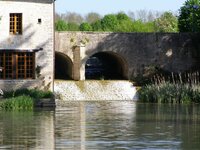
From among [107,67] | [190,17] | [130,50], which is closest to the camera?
[130,50]

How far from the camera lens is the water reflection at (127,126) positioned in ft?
74.7

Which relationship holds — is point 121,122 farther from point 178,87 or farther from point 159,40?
point 159,40

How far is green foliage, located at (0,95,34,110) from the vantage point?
3544 centimetres

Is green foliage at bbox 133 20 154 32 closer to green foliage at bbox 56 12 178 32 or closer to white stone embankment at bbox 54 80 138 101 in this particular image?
green foliage at bbox 56 12 178 32

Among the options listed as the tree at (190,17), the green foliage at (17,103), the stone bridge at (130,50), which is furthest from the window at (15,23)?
the tree at (190,17)

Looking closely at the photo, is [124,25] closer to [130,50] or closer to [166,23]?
[166,23]

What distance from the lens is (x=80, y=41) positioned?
47469mm

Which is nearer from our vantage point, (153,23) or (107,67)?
(107,67)

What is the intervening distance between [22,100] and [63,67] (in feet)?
53.6

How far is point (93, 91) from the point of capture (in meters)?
45.5

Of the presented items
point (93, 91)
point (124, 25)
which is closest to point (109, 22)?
point (124, 25)

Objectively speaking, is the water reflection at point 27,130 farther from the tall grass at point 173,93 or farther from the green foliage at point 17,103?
the tall grass at point 173,93

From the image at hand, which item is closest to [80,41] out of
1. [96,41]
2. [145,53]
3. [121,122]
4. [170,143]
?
[96,41]

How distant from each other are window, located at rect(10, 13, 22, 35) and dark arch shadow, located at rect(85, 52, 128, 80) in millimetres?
8557
